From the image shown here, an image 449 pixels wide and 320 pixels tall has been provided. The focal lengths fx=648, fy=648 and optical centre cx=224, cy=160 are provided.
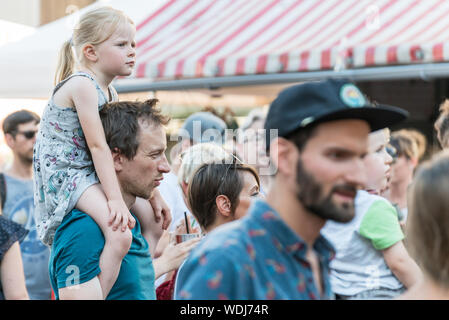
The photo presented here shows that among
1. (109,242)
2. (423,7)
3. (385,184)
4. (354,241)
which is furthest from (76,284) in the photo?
(423,7)

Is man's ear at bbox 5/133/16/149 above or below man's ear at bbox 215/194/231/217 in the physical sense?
above

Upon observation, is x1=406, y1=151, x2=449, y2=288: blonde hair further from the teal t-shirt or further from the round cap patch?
the teal t-shirt

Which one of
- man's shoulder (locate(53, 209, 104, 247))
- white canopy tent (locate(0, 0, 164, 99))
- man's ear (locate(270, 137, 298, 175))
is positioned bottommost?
man's shoulder (locate(53, 209, 104, 247))

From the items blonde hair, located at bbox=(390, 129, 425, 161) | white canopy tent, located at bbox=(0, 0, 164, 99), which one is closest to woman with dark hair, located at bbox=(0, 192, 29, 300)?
blonde hair, located at bbox=(390, 129, 425, 161)

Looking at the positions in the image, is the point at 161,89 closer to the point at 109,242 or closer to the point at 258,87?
the point at 258,87

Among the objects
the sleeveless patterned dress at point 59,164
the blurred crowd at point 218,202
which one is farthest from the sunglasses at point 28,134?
the sleeveless patterned dress at point 59,164

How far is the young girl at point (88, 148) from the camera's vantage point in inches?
92.2

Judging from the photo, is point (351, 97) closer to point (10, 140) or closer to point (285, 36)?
point (10, 140)

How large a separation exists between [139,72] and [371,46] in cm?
243

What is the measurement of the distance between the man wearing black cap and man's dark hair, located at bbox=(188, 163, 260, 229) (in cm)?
130

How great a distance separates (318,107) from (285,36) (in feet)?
17.5

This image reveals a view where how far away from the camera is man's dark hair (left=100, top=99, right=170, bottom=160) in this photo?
2457mm

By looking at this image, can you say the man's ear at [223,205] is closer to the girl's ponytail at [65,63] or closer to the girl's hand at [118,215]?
the girl's hand at [118,215]

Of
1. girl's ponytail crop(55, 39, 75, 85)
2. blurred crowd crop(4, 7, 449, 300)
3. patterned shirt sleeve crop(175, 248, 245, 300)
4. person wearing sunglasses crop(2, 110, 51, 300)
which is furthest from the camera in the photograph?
person wearing sunglasses crop(2, 110, 51, 300)
